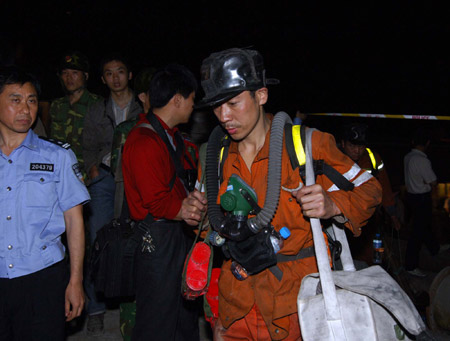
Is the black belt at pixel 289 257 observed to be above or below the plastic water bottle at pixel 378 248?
above

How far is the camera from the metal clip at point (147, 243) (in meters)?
3.72

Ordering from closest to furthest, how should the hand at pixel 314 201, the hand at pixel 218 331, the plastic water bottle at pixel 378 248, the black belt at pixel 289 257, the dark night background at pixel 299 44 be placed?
1. the hand at pixel 314 201
2. the black belt at pixel 289 257
3. the hand at pixel 218 331
4. the plastic water bottle at pixel 378 248
5. the dark night background at pixel 299 44

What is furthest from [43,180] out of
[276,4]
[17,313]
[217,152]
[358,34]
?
[358,34]

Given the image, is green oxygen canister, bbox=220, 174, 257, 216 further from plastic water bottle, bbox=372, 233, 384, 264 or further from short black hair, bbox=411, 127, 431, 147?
short black hair, bbox=411, 127, 431, 147

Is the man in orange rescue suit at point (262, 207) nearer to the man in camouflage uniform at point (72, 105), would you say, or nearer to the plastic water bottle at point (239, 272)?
the plastic water bottle at point (239, 272)

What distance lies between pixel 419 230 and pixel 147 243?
583cm

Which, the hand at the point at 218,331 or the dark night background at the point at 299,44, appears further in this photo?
the dark night background at the point at 299,44

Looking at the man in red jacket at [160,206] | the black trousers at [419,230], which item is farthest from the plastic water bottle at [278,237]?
the black trousers at [419,230]

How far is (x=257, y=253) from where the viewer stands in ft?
8.23

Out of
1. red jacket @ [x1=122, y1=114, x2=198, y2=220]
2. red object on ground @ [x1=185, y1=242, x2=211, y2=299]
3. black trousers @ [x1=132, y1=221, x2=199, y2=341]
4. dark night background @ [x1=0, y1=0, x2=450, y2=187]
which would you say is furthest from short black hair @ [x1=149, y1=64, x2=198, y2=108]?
dark night background @ [x1=0, y1=0, x2=450, y2=187]

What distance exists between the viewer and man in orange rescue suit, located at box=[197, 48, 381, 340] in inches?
99.5

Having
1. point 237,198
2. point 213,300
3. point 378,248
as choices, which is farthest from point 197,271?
point 378,248

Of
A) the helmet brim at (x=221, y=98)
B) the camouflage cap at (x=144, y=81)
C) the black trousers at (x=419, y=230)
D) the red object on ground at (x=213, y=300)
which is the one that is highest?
the camouflage cap at (x=144, y=81)

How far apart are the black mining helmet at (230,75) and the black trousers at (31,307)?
1677mm
